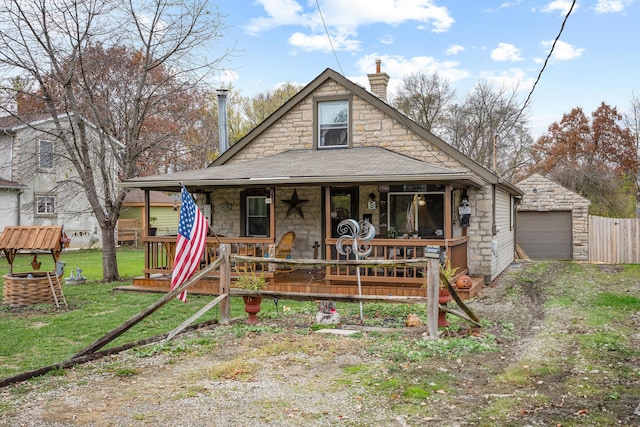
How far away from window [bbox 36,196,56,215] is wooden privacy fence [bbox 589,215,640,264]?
73.6ft

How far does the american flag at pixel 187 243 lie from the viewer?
6906 mm

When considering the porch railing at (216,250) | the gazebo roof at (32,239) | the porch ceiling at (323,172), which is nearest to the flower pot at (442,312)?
the porch ceiling at (323,172)

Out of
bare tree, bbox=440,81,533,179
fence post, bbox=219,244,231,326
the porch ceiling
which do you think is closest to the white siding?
the porch ceiling

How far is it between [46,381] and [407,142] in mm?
10393

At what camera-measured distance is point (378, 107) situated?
1398 centimetres

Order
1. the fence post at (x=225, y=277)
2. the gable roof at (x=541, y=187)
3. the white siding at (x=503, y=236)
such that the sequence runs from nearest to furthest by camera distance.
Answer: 1. the fence post at (x=225, y=277)
2. the white siding at (x=503, y=236)
3. the gable roof at (x=541, y=187)

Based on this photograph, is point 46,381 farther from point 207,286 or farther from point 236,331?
point 207,286

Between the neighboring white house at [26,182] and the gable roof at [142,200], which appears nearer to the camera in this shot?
the neighboring white house at [26,182]

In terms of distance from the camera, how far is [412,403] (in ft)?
14.9

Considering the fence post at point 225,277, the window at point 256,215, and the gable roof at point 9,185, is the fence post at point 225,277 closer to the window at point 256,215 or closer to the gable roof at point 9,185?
the window at point 256,215

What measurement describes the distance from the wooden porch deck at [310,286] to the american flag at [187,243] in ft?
11.2

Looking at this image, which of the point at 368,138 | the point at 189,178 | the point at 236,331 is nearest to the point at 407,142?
the point at 368,138

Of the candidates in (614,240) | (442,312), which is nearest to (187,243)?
(442,312)

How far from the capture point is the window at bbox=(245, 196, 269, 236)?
47.3ft
